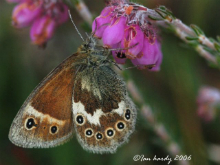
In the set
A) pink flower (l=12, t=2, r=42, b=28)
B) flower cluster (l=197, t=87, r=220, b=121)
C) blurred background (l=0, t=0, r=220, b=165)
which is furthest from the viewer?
blurred background (l=0, t=0, r=220, b=165)

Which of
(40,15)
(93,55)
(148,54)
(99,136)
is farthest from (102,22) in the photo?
(40,15)

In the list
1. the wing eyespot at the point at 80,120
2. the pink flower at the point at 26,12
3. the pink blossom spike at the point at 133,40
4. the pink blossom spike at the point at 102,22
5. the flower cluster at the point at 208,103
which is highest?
the pink flower at the point at 26,12

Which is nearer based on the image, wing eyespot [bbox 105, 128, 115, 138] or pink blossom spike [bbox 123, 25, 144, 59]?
pink blossom spike [bbox 123, 25, 144, 59]

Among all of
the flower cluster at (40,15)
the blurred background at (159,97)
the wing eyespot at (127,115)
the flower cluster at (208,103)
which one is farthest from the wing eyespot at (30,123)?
the flower cluster at (208,103)

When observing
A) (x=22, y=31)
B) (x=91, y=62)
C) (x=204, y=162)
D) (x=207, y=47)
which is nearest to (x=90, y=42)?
(x=91, y=62)

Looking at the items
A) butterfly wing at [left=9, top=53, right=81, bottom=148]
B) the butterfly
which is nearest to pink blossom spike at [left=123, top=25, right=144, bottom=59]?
the butterfly

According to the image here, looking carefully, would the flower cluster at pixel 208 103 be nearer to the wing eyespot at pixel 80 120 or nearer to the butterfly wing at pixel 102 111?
the butterfly wing at pixel 102 111

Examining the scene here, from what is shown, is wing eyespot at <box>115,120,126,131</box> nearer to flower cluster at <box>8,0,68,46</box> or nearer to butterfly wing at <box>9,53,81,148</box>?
butterfly wing at <box>9,53,81,148</box>
